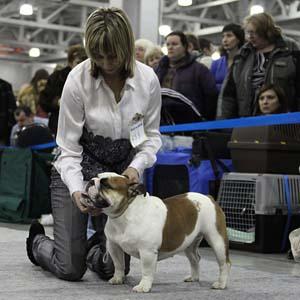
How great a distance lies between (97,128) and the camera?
3.00 metres

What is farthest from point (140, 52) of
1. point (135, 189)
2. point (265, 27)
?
point (135, 189)

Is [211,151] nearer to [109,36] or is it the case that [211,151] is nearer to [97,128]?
[97,128]

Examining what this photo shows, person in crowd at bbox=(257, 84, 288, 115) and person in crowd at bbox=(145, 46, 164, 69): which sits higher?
person in crowd at bbox=(145, 46, 164, 69)

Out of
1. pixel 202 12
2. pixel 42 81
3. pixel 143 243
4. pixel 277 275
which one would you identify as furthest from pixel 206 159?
pixel 202 12

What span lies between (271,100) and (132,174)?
7.22 ft

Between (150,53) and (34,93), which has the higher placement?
(150,53)

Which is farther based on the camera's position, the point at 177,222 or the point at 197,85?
the point at 197,85

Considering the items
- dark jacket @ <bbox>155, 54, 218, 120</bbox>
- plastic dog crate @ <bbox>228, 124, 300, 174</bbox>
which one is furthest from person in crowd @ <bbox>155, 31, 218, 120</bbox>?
plastic dog crate @ <bbox>228, 124, 300, 174</bbox>

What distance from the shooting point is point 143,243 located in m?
2.69

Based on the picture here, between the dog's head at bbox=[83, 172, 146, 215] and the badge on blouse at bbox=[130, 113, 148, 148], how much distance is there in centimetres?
28

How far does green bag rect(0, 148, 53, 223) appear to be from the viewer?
6148 mm

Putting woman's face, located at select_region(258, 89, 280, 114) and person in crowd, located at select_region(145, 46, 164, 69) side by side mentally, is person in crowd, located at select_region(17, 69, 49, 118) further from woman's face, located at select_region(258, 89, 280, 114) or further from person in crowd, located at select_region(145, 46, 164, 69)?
woman's face, located at select_region(258, 89, 280, 114)

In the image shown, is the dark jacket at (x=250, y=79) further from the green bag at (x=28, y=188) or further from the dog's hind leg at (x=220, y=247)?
the dog's hind leg at (x=220, y=247)

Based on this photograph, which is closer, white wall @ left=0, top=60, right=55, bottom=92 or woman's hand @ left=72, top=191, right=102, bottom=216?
woman's hand @ left=72, top=191, right=102, bottom=216
